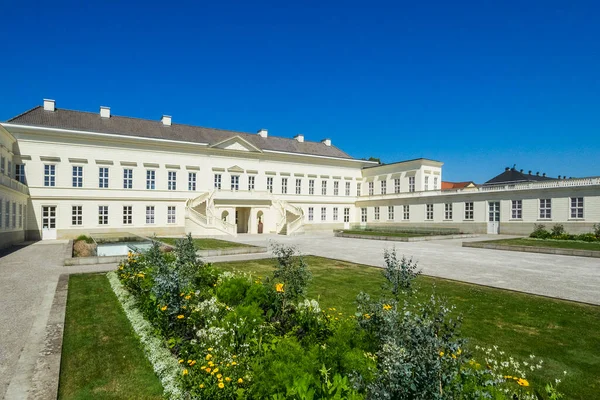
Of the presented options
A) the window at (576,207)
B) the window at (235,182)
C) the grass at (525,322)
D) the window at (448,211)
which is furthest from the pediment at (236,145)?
the window at (576,207)

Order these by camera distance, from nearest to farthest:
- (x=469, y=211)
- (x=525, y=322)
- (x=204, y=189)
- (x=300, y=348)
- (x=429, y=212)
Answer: (x=300, y=348)
(x=525, y=322)
(x=469, y=211)
(x=204, y=189)
(x=429, y=212)

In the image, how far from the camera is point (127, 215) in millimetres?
35312

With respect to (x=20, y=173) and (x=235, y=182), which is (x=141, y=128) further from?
(x=20, y=173)

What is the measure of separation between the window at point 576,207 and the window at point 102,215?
139 ft

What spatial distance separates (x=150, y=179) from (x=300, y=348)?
116 ft

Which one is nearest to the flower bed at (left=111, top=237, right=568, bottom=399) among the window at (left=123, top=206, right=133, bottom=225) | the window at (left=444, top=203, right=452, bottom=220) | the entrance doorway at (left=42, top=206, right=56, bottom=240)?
the entrance doorway at (left=42, top=206, right=56, bottom=240)

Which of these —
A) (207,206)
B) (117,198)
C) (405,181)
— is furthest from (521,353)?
(405,181)

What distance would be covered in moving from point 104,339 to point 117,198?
102 ft

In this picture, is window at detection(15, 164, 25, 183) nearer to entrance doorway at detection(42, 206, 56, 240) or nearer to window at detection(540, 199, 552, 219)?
entrance doorway at detection(42, 206, 56, 240)

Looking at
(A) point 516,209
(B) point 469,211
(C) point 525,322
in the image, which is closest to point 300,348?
(C) point 525,322

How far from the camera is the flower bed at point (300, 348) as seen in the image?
3.26 metres

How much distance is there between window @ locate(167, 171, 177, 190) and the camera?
37.3m

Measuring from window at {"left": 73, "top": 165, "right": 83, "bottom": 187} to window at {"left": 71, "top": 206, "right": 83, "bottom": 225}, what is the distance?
6.96 feet

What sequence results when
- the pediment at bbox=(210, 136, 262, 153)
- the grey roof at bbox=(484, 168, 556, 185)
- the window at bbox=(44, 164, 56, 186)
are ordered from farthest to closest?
the grey roof at bbox=(484, 168, 556, 185), the pediment at bbox=(210, 136, 262, 153), the window at bbox=(44, 164, 56, 186)
